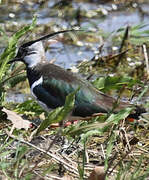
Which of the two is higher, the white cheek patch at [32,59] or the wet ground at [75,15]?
the white cheek patch at [32,59]

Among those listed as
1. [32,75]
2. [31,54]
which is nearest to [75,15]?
[31,54]

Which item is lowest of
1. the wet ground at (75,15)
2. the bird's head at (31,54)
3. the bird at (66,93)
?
the wet ground at (75,15)

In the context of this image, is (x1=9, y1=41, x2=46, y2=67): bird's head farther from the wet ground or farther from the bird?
the wet ground

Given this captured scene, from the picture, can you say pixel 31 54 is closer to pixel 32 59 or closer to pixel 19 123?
pixel 32 59

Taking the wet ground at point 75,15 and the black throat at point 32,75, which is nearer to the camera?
the black throat at point 32,75

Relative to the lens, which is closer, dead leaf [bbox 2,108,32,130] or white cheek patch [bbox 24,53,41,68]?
dead leaf [bbox 2,108,32,130]

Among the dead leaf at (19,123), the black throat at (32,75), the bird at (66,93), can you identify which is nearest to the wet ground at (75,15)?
the black throat at (32,75)

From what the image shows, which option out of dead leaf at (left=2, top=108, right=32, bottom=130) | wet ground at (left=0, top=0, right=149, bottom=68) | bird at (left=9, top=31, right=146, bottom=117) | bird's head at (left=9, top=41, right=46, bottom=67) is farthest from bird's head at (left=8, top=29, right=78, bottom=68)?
wet ground at (left=0, top=0, right=149, bottom=68)

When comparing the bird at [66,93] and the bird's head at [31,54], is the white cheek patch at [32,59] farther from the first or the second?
the bird at [66,93]

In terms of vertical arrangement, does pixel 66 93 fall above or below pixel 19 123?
below

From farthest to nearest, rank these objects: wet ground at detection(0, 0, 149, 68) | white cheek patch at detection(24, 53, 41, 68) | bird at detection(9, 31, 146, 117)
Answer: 1. wet ground at detection(0, 0, 149, 68)
2. white cheek patch at detection(24, 53, 41, 68)
3. bird at detection(9, 31, 146, 117)

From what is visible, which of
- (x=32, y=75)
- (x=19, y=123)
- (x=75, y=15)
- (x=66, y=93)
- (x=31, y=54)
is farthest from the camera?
(x=75, y=15)

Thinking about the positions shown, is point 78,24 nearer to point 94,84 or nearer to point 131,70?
point 131,70

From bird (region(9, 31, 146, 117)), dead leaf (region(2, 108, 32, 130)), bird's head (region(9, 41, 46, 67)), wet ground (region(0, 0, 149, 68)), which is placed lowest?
wet ground (region(0, 0, 149, 68))
